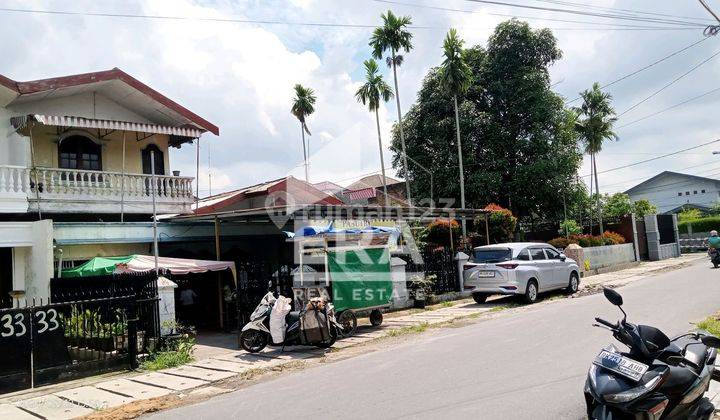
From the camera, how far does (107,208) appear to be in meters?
15.5

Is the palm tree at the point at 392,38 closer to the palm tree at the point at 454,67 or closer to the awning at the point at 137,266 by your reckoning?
the palm tree at the point at 454,67

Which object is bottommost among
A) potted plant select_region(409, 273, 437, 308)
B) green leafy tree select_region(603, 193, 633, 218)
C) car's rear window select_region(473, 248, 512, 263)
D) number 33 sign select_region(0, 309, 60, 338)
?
potted plant select_region(409, 273, 437, 308)

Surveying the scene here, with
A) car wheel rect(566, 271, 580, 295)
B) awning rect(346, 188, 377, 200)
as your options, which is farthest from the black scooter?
awning rect(346, 188, 377, 200)

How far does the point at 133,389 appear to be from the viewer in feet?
26.0

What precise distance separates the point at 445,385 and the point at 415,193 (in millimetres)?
26539

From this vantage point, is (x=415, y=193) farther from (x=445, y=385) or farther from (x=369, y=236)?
(x=445, y=385)

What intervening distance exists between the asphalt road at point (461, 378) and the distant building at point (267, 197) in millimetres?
11305

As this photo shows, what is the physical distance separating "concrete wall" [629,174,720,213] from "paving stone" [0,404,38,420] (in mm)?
66362

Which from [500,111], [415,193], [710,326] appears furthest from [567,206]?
[710,326]

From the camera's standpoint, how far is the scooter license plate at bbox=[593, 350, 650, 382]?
13.1 ft

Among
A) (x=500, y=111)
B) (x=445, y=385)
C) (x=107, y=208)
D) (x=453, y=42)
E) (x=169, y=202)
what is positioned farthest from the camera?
(x=500, y=111)

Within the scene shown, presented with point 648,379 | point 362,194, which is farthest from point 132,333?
point 362,194

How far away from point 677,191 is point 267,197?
57136mm

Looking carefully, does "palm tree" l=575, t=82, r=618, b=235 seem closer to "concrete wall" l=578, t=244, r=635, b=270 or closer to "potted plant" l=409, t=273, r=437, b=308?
"concrete wall" l=578, t=244, r=635, b=270
